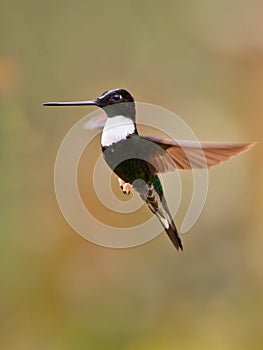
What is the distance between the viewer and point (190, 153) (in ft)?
1.68

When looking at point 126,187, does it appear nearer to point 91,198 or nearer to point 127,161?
point 127,161

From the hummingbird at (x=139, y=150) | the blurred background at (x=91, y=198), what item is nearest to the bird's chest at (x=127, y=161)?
the hummingbird at (x=139, y=150)

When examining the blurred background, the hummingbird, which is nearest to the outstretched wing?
the hummingbird

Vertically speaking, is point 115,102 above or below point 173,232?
above

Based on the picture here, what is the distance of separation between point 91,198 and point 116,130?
721 mm

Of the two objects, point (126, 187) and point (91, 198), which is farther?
point (91, 198)

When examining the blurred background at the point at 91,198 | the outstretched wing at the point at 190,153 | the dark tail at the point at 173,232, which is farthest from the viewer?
the blurred background at the point at 91,198

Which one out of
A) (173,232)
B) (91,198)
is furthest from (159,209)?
(91,198)

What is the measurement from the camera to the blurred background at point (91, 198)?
122 cm

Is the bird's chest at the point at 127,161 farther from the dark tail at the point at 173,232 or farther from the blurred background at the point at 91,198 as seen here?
the blurred background at the point at 91,198
